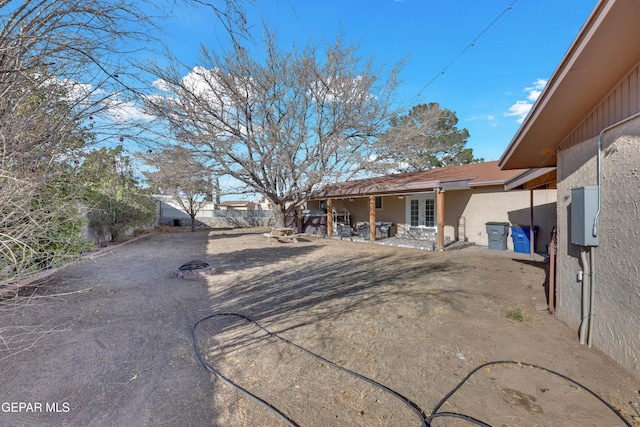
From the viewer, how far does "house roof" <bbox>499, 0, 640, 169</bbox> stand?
2.34 metres

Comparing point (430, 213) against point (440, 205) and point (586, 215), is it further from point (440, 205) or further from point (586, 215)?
point (586, 215)

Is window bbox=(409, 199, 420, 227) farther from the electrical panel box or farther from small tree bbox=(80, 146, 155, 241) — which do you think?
small tree bbox=(80, 146, 155, 241)

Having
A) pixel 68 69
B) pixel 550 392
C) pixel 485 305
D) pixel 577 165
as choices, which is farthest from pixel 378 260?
pixel 68 69

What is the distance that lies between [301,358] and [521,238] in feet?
33.6

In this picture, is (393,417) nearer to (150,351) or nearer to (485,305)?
(150,351)


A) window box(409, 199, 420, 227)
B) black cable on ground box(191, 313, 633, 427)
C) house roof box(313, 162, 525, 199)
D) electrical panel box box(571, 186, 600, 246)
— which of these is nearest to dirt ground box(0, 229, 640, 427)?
black cable on ground box(191, 313, 633, 427)

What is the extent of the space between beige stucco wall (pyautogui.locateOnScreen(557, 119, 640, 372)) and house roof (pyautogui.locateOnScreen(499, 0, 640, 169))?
0.46 metres

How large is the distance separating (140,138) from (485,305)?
18.3 feet

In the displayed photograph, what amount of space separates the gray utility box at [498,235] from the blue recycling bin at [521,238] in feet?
0.99

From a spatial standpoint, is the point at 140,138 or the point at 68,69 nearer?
the point at 68,69

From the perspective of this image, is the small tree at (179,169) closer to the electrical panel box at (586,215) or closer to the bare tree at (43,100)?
the bare tree at (43,100)

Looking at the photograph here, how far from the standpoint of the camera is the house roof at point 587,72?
2.34m

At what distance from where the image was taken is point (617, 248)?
9.87ft

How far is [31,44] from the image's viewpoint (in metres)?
2.39
